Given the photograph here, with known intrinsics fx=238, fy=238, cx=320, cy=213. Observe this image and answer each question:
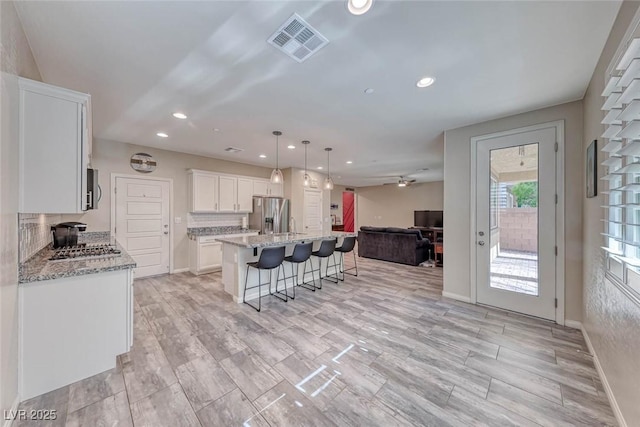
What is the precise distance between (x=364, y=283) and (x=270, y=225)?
2769 millimetres

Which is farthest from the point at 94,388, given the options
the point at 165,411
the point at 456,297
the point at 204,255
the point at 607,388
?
the point at 456,297

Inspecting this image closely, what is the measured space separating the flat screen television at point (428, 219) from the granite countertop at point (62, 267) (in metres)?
7.85

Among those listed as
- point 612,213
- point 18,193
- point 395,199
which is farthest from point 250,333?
point 395,199

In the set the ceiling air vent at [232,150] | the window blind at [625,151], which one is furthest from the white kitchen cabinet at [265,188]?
the window blind at [625,151]

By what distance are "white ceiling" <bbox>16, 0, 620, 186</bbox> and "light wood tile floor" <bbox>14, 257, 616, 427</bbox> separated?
8.55 feet

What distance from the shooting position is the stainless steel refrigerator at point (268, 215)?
5902 mm

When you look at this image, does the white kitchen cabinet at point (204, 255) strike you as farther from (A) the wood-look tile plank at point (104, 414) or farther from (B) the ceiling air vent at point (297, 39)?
(B) the ceiling air vent at point (297, 39)

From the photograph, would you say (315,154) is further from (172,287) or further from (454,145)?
(172,287)

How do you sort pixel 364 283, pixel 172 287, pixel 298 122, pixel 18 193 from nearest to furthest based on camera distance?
pixel 18 193
pixel 298 122
pixel 172 287
pixel 364 283

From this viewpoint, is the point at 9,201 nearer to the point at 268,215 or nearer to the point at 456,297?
the point at 268,215

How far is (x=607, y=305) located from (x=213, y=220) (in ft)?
20.0

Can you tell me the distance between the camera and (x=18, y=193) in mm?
1608

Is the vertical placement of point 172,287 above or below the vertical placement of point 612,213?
below

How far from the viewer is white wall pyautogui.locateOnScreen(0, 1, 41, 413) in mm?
1337
